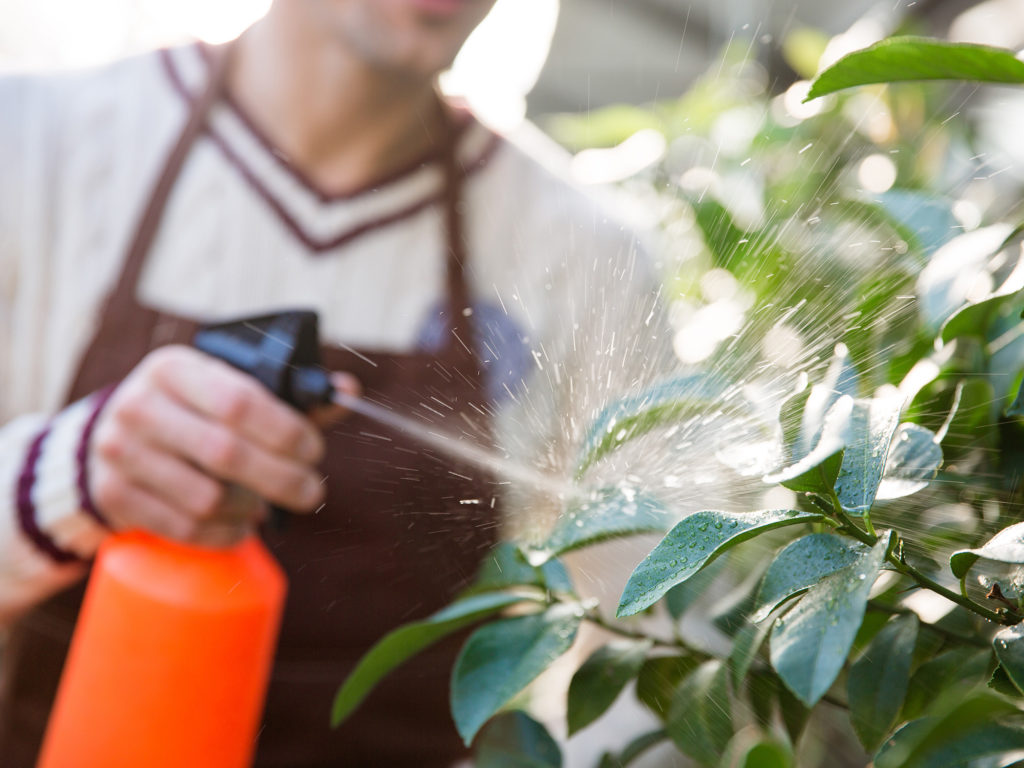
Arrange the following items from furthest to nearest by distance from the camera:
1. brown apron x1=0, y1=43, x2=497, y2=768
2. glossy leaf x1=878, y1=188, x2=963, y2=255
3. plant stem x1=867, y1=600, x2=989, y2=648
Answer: brown apron x1=0, y1=43, x2=497, y2=768 < glossy leaf x1=878, y1=188, x2=963, y2=255 < plant stem x1=867, y1=600, x2=989, y2=648

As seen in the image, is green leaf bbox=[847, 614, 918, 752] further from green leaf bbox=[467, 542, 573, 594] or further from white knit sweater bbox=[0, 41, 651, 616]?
white knit sweater bbox=[0, 41, 651, 616]

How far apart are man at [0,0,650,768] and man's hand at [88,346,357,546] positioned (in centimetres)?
25

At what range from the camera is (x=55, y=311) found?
1.09 m

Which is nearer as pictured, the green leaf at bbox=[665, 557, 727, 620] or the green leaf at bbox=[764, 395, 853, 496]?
the green leaf at bbox=[764, 395, 853, 496]

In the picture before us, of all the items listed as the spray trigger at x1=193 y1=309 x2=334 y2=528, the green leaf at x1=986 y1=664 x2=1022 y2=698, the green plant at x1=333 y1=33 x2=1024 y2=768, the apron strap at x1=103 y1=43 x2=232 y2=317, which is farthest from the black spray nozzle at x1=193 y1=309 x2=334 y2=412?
the green leaf at x1=986 y1=664 x2=1022 y2=698

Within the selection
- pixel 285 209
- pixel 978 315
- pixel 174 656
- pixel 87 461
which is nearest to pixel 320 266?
pixel 285 209

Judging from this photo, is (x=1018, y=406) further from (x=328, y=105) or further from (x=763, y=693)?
(x=328, y=105)

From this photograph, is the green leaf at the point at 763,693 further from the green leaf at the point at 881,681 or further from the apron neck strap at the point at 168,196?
the apron neck strap at the point at 168,196

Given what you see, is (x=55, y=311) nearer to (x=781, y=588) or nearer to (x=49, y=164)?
(x=49, y=164)

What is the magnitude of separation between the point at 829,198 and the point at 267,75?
842 millimetres

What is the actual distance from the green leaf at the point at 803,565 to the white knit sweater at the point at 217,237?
2.60ft

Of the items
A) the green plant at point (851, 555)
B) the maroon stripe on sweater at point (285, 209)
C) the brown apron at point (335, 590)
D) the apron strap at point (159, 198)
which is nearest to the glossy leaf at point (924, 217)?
the green plant at point (851, 555)

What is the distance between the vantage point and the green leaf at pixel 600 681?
1.16 ft

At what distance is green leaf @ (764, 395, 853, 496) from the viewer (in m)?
0.22
